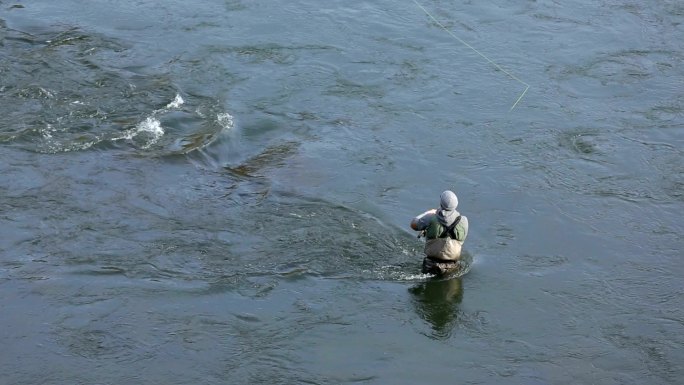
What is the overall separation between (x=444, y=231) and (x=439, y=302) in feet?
2.75

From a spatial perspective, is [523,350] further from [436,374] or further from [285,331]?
[285,331]

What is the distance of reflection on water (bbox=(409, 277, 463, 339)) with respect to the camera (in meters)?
9.66

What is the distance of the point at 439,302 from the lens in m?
9.93

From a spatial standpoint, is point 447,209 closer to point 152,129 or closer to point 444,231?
point 444,231

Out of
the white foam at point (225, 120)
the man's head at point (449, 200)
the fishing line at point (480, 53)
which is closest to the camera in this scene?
the man's head at point (449, 200)

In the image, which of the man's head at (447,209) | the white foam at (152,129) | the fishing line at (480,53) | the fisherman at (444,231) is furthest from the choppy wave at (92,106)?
the fishing line at (480,53)

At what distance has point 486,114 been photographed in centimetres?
1398

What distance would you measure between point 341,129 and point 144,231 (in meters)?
3.89

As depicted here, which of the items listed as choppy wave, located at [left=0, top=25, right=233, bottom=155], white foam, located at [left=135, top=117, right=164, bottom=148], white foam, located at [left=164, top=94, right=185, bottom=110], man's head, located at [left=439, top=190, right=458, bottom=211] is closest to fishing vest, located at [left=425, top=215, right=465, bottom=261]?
man's head, located at [left=439, top=190, right=458, bottom=211]

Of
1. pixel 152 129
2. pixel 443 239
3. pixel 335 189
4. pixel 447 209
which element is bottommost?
pixel 335 189

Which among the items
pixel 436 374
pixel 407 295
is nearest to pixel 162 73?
pixel 407 295

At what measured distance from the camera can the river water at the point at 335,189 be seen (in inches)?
361

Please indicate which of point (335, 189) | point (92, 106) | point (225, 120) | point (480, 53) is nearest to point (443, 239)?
point (335, 189)

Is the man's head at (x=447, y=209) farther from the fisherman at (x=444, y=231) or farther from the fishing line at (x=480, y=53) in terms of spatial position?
the fishing line at (x=480, y=53)
